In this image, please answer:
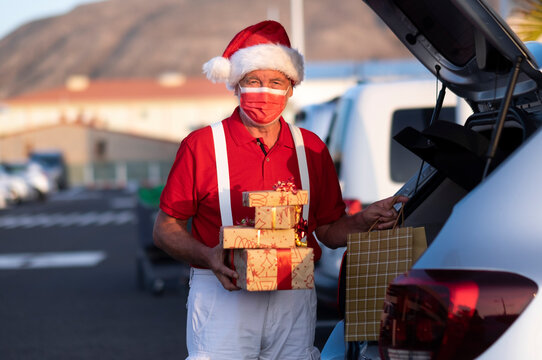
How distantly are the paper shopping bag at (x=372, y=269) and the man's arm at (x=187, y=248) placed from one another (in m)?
0.40

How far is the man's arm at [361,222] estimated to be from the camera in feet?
12.7

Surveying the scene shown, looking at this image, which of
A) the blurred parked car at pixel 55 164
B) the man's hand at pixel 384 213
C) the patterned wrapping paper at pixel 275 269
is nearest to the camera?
the patterned wrapping paper at pixel 275 269

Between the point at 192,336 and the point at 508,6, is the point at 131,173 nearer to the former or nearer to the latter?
the point at 508,6

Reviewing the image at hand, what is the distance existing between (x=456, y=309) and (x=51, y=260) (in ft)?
49.2

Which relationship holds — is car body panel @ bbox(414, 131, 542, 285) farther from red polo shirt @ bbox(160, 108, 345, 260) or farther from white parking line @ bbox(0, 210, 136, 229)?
white parking line @ bbox(0, 210, 136, 229)

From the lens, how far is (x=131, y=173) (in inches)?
3241

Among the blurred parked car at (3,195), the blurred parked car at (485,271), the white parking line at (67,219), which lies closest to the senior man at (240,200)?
the blurred parked car at (485,271)

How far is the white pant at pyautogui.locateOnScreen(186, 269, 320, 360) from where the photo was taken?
3695 mm

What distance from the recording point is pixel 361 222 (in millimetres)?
3965

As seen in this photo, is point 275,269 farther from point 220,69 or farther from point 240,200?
point 220,69

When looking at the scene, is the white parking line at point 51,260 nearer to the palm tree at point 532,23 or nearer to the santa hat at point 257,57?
the palm tree at point 532,23

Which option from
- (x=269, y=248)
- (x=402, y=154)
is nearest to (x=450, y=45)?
(x=269, y=248)

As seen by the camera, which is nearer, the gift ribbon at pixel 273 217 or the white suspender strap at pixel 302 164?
the gift ribbon at pixel 273 217

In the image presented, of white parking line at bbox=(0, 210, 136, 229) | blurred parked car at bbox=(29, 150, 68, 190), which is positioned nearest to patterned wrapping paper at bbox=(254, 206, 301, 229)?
white parking line at bbox=(0, 210, 136, 229)
